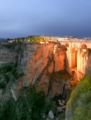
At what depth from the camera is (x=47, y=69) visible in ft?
120

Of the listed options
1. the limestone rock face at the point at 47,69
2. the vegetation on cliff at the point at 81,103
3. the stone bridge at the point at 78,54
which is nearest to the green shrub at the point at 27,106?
the limestone rock face at the point at 47,69

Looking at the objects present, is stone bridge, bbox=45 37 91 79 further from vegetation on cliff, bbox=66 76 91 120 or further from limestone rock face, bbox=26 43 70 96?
vegetation on cliff, bbox=66 76 91 120

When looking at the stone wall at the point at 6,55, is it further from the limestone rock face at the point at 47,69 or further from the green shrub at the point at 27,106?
the green shrub at the point at 27,106

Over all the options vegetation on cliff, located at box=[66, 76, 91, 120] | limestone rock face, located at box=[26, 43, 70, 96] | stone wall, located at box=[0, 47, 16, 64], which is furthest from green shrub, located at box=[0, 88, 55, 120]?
vegetation on cliff, located at box=[66, 76, 91, 120]

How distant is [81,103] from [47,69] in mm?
9997

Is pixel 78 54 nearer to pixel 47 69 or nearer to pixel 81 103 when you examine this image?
pixel 47 69

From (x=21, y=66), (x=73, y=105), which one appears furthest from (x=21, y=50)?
(x=73, y=105)

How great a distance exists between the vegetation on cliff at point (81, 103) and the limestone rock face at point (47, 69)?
259 inches

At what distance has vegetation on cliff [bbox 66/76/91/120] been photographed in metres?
26.1

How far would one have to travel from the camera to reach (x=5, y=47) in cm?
3875

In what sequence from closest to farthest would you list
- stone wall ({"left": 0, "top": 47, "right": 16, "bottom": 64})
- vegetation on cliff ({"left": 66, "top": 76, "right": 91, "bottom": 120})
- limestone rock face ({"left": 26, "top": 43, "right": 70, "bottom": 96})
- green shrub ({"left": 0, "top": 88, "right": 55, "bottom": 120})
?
vegetation on cliff ({"left": 66, "top": 76, "right": 91, "bottom": 120}), green shrub ({"left": 0, "top": 88, "right": 55, "bottom": 120}), limestone rock face ({"left": 26, "top": 43, "right": 70, "bottom": 96}), stone wall ({"left": 0, "top": 47, "right": 16, "bottom": 64})

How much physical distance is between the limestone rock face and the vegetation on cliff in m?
6.59

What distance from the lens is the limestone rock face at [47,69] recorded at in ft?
119

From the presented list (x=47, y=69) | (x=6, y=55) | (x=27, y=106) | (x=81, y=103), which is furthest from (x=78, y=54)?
(x=81, y=103)
